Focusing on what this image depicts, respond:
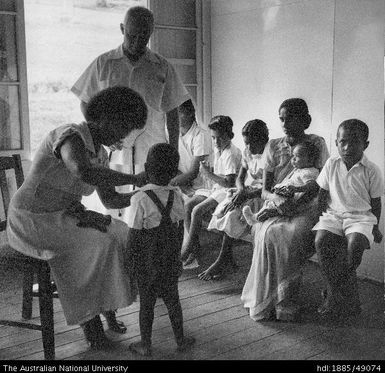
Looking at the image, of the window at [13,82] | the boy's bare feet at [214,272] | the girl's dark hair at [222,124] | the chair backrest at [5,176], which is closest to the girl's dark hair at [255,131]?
the girl's dark hair at [222,124]

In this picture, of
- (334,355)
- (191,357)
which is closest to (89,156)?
(191,357)

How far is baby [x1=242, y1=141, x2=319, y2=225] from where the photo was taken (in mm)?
3424

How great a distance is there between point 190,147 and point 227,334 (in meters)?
1.70

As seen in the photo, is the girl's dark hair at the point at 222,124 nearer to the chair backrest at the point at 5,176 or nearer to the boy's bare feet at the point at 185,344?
the chair backrest at the point at 5,176

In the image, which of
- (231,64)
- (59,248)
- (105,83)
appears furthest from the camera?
(231,64)

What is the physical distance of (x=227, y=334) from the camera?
9.94 ft

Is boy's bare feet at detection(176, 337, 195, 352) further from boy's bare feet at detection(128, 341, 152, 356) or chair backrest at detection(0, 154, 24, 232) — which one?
chair backrest at detection(0, 154, 24, 232)

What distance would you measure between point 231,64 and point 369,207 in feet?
7.65

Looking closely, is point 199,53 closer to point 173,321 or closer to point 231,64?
point 231,64

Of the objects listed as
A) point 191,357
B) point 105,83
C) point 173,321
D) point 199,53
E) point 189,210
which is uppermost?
point 199,53

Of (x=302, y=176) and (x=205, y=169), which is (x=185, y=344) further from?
(x=205, y=169)

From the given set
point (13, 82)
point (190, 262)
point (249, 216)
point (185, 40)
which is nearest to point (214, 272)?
point (190, 262)

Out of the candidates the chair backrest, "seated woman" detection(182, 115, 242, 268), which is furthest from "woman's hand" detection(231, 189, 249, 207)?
the chair backrest

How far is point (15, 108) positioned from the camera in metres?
4.39
